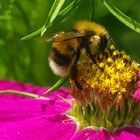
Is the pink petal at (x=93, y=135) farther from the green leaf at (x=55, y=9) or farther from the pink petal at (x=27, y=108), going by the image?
the green leaf at (x=55, y=9)

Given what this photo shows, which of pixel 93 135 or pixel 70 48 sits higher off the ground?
pixel 70 48

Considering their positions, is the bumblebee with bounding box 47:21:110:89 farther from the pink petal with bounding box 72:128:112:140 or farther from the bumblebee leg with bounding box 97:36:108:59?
the pink petal with bounding box 72:128:112:140

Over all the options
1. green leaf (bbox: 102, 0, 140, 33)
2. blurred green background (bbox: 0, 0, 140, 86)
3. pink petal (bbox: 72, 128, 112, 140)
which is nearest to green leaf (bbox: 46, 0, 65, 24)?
green leaf (bbox: 102, 0, 140, 33)

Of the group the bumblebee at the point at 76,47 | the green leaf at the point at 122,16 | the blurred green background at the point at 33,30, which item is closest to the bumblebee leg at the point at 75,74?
the bumblebee at the point at 76,47

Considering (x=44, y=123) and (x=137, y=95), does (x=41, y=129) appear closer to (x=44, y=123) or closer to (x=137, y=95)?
(x=44, y=123)

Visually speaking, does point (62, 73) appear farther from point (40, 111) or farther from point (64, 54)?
point (40, 111)

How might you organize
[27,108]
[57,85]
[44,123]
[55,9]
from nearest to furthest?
[55,9] < [57,85] < [44,123] < [27,108]

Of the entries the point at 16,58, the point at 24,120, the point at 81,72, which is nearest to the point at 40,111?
the point at 24,120

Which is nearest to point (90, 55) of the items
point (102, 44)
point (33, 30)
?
point (102, 44)

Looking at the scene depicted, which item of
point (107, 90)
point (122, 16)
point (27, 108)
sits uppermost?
point (122, 16)
